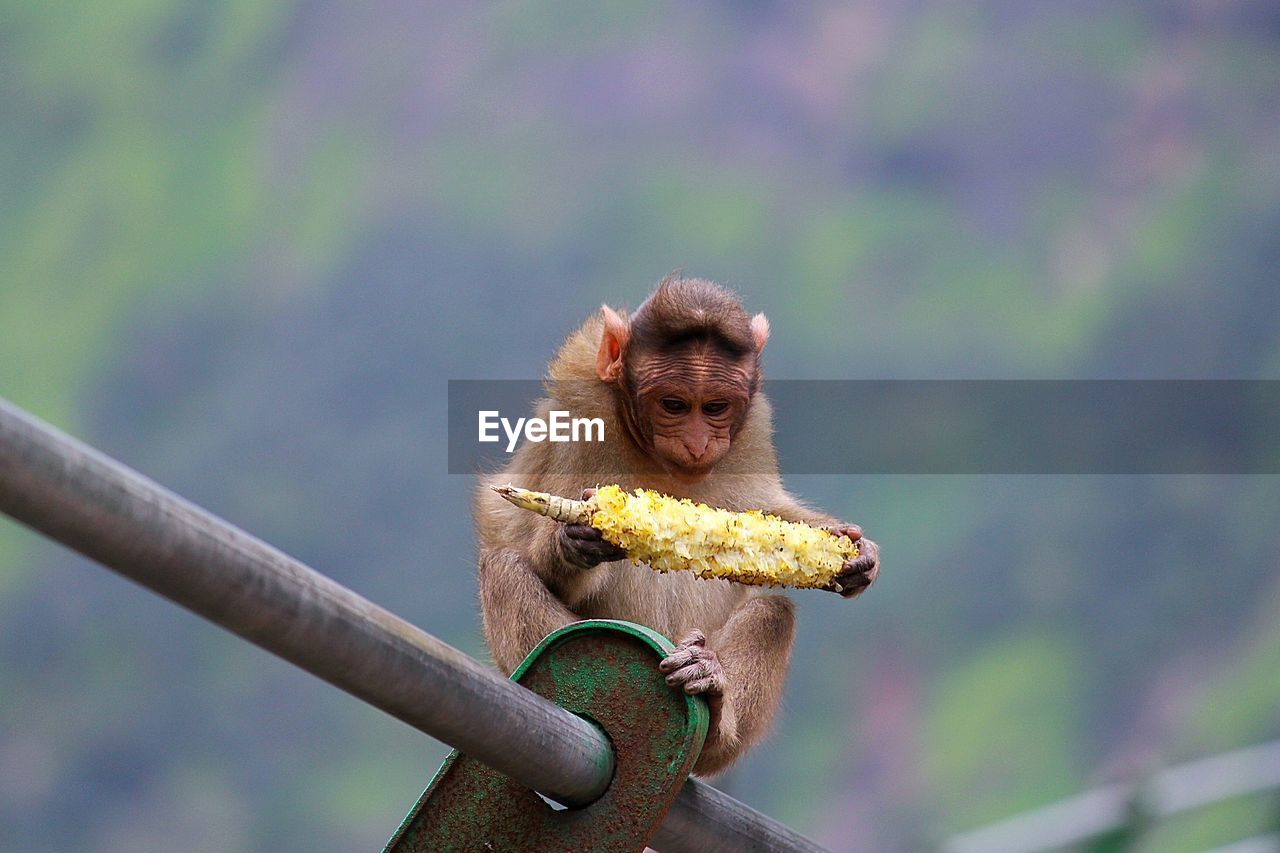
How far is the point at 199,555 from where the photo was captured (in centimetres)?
195

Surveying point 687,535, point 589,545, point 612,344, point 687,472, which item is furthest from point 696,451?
point 687,535

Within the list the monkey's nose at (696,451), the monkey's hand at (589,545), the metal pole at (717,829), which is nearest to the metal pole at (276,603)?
the metal pole at (717,829)

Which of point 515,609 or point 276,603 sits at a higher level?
point 515,609

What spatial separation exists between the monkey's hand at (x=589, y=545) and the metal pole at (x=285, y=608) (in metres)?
1.25

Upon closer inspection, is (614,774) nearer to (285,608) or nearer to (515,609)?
(285,608)

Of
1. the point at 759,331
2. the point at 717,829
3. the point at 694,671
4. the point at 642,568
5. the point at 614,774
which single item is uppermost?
the point at 759,331

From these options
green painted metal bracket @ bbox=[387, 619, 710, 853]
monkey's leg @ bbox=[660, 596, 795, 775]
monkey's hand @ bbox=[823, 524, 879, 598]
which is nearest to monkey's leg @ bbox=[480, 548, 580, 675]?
monkey's leg @ bbox=[660, 596, 795, 775]

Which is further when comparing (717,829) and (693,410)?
(693,410)

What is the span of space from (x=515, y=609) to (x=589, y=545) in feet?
2.06

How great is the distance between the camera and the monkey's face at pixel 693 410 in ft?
15.5

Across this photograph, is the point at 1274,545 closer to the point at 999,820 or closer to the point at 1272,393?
the point at 1272,393

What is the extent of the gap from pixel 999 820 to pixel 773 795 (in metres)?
1.54

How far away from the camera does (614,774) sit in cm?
284

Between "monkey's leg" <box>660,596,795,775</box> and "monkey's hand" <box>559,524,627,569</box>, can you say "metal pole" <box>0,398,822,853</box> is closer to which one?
"monkey's hand" <box>559,524,627,569</box>
